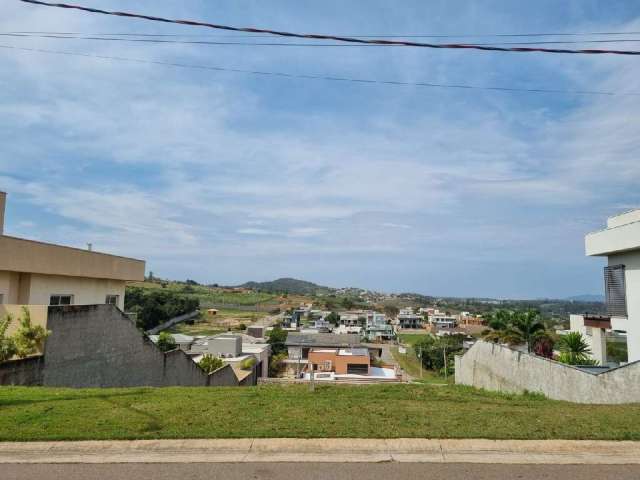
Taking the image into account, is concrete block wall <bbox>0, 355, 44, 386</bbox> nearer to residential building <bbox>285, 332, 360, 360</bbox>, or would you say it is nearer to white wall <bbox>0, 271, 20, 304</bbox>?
white wall <bbox>0, 271, 20, 304</bbox>

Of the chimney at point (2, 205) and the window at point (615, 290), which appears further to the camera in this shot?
the window at point (615, 290)

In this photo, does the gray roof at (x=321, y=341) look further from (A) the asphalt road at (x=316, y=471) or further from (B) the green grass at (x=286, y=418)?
(A) the asphalt road at (x=316, y=471)

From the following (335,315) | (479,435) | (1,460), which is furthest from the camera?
(335,315)

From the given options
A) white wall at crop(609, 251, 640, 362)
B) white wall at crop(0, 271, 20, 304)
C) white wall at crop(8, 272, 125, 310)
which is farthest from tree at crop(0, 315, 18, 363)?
white wall at crop(609, 251, 640, 362)

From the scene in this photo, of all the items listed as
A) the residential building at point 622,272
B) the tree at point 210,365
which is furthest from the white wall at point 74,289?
the residential building at point 622,272

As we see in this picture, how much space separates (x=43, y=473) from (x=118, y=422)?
5.16 ft

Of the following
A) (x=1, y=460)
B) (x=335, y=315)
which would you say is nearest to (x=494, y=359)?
(x=1, y=460)

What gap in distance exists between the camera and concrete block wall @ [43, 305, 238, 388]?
12.1 meters

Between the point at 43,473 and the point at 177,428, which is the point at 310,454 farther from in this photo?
the point at 43,473

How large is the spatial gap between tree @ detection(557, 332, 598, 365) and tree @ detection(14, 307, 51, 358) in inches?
694

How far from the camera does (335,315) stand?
514ft

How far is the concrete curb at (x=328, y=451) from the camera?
19.6 ft

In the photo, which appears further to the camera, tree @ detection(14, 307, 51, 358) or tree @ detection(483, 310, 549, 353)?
tree @ detection(483, 310, 549, 353)

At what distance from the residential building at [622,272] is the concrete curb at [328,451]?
11.6 metres
